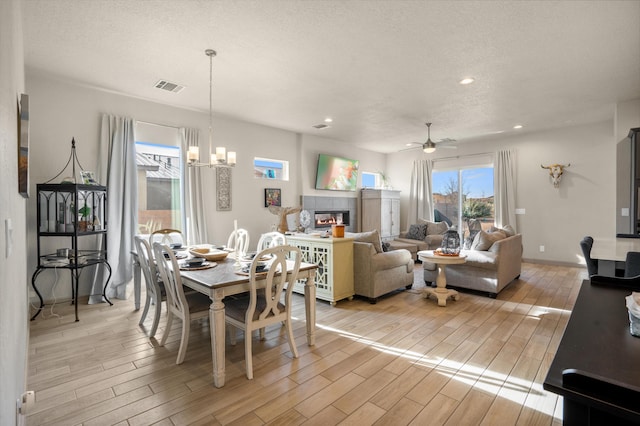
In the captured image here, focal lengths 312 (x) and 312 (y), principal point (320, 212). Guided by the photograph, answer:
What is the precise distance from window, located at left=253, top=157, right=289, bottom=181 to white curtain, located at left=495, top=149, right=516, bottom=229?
4.85 m

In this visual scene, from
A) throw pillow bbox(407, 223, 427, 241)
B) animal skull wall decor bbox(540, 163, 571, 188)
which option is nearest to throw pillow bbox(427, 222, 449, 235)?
throw pillow bbox(407, 223, 427, 241)

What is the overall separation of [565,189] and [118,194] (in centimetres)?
812

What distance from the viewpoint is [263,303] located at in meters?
2.57

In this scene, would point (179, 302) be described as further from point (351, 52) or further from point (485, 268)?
point (485, 268)

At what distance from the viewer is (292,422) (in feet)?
6.07

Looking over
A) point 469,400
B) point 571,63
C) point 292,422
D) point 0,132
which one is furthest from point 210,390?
point 571,63

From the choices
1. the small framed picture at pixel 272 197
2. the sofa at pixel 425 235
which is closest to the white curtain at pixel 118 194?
the small framed picture at pixel 272 197

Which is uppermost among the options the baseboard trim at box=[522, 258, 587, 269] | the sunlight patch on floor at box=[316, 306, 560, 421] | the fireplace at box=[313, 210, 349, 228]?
the fireplace at box=[313, 210, 349, 228]

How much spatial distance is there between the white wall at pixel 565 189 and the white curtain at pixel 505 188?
130mm

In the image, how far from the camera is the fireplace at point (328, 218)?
7246 millimetres

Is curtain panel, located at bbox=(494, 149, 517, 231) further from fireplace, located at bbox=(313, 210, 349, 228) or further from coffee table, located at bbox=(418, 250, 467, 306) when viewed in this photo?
coffee table, located at bbox=(418, 250, 467, 306)

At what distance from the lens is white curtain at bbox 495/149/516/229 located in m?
6.97

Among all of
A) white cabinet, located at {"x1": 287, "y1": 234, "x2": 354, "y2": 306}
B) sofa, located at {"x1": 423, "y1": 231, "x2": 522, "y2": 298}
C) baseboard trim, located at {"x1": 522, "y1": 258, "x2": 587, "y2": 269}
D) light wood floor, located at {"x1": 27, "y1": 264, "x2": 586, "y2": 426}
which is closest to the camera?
light wood floor, located at {"x1": 27, "y1": 264, "x2": 586, "y2": 426}

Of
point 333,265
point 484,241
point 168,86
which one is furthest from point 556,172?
point 168,86
